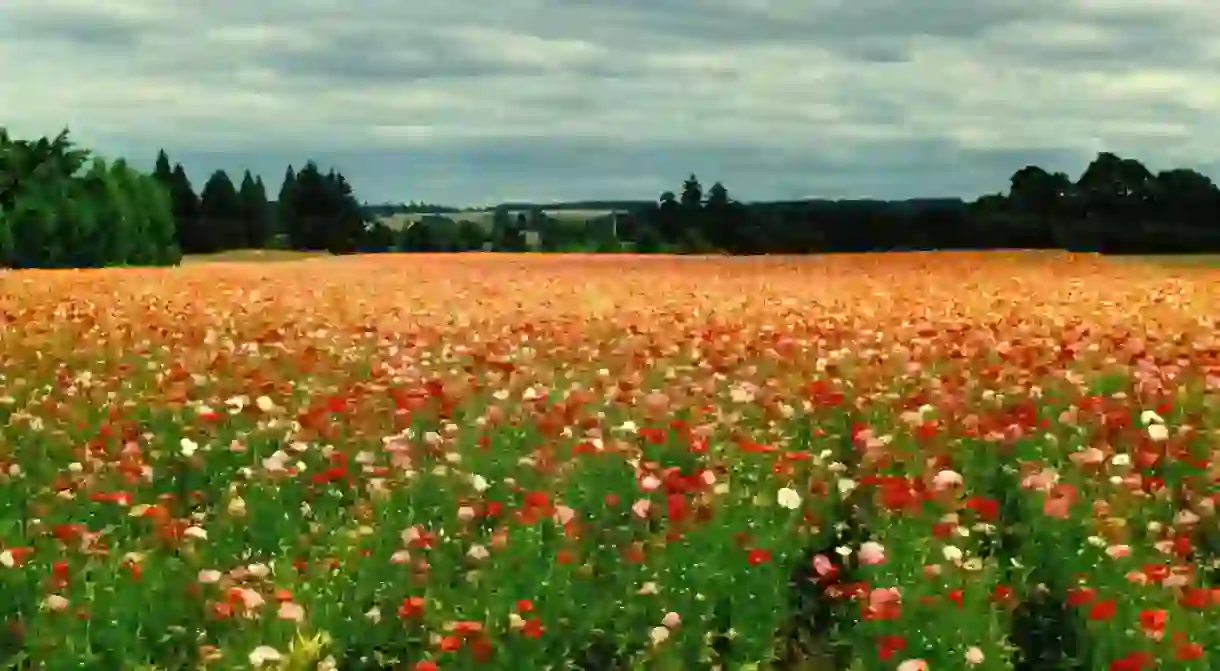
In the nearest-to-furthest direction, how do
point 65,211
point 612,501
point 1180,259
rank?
point 612,501, point 1180,259, point 65,211

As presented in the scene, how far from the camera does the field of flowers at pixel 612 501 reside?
6.07m

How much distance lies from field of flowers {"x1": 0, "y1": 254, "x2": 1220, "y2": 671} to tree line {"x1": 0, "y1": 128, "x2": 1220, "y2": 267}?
31.0 m

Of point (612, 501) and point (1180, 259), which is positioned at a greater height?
point (612, 501)

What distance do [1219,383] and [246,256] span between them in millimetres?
60114

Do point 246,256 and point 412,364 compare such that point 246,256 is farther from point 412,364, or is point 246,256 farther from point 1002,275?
point 412,364

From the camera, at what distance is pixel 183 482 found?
8445 mm

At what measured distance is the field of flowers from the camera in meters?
6.07

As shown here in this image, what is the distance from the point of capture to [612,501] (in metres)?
7.25

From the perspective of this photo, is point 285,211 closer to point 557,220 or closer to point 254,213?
point 254,213

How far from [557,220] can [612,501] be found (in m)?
60.6

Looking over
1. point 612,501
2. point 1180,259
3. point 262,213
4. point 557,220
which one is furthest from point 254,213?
point 612,501

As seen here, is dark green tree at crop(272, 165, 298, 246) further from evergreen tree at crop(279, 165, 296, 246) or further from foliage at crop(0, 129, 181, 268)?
foliage at crop(0, 129, 181, 268)

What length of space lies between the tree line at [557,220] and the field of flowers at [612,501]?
30958 mm

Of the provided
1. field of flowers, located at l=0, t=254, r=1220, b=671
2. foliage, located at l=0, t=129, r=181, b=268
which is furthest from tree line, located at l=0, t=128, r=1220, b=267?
field of flowers, located at l=0, t=254, r=1220, b=671
